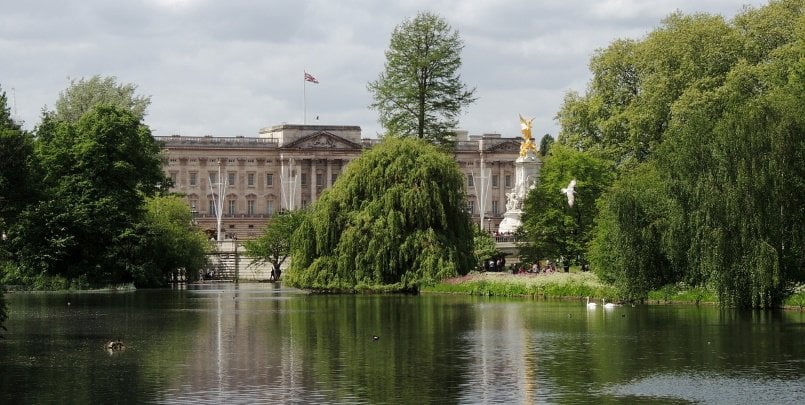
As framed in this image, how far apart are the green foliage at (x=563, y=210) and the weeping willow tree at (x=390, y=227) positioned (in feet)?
22.1

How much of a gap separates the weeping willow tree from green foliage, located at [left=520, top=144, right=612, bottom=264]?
22.1 feet

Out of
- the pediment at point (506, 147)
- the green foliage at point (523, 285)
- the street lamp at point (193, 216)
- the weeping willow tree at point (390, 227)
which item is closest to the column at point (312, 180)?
the street lamp at point (193, 216)

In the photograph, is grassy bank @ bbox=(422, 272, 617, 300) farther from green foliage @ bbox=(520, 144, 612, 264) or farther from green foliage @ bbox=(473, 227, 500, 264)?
green foliage @ bbox=(473, 227, 500, 264)

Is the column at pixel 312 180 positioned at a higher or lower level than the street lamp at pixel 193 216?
higher

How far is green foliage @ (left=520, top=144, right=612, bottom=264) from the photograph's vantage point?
7206 centimetres

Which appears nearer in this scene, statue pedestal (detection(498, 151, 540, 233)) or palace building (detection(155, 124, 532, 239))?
statue pedestal (detection(498, 151, 540, 233))

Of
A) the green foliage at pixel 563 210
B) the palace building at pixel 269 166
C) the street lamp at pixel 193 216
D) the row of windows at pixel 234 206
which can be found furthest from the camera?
the row of windows at pixel 234 206

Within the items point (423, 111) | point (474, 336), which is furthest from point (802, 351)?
point (423, 111)

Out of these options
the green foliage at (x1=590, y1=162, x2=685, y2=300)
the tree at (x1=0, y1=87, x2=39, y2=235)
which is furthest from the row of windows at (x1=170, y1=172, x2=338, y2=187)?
the green foliage at (x1=590, y1=162, x2=685, y2=300)

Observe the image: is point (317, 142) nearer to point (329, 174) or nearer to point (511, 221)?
point (329, 174)

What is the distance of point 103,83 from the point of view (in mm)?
95438

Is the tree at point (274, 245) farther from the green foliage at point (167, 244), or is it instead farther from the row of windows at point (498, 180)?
the row of windows at point (498, 180)

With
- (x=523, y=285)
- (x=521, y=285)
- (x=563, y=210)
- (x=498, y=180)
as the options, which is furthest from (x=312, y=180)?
(x=523, y=285)

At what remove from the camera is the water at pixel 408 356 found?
83.0 ft
